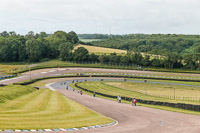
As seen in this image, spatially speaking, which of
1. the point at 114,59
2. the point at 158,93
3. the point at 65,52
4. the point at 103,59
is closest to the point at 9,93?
the point at 158,93

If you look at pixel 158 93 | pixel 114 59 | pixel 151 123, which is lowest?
pixel 158 93

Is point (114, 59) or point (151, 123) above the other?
point (114, 59)

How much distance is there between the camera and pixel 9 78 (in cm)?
10606

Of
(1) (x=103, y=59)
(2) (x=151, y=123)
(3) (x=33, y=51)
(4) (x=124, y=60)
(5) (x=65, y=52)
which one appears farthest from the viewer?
(5) (x=65, y=52)

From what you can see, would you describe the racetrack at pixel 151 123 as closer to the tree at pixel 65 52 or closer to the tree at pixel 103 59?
the tree at pixel 103 59

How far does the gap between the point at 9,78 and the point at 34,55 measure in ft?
198

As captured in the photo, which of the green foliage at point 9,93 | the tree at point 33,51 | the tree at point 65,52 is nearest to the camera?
the green foliage at point 9,93

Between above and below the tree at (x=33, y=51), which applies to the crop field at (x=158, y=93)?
below

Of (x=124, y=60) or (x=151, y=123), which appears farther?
(x=124, y=60)

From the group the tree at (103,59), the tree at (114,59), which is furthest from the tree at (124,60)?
the tree at (103,59)

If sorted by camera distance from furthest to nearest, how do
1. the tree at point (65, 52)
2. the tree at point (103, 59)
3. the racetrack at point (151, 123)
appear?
the tree at point (65, 52) < the tree at point (103, 59) < the racetrack at point (151, 123)

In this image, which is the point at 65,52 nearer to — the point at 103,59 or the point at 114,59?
the point at 103,59

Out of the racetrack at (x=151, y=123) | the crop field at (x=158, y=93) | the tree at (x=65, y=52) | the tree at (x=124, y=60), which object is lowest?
the crop field at (x=158, y=93)

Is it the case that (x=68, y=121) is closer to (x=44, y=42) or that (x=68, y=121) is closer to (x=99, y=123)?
(x=99, y=123)
